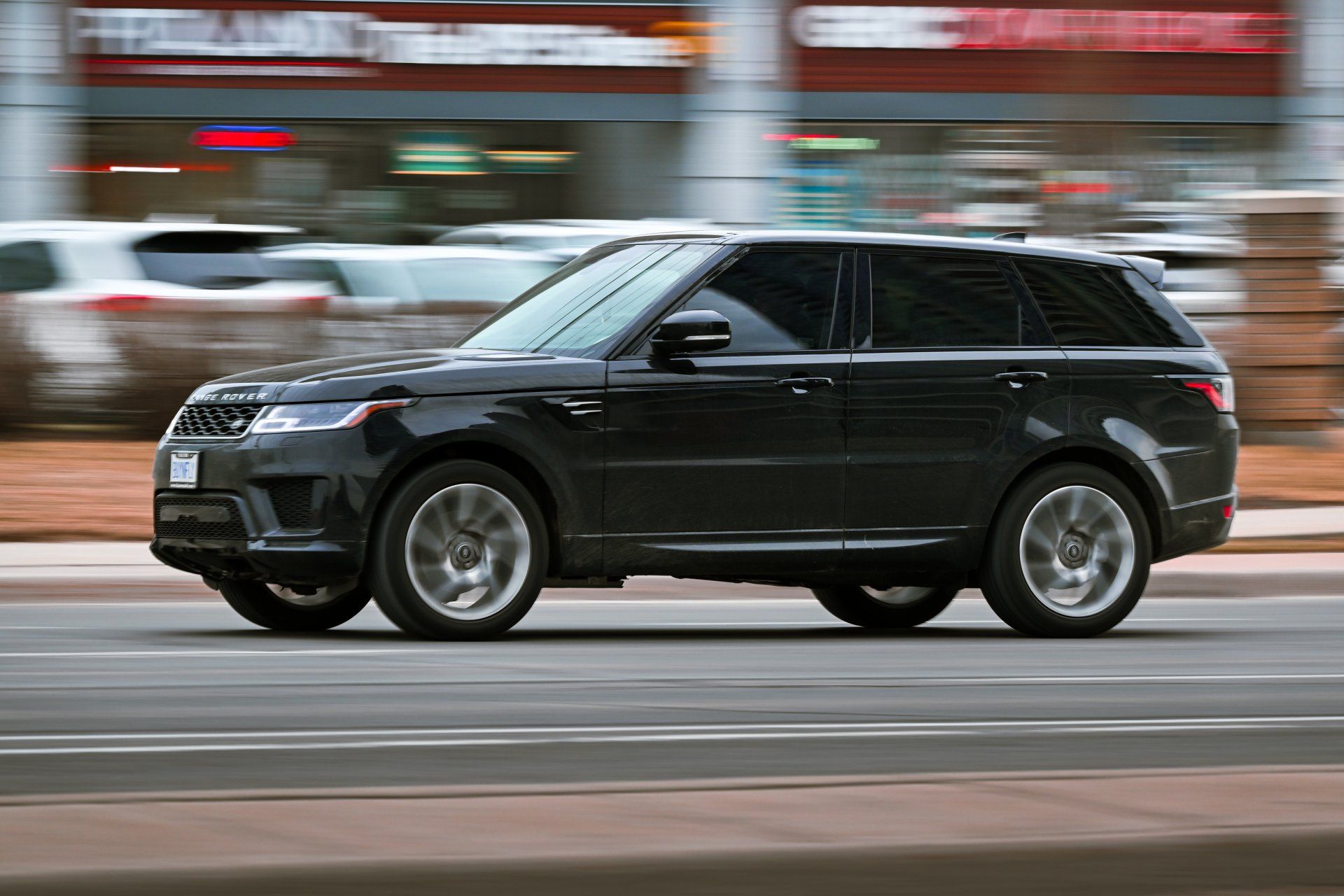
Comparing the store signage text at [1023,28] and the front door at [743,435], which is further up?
the store signage text at [1023,28]

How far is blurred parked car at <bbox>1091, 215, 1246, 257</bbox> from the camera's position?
19531 mm

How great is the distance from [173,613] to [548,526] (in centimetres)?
250

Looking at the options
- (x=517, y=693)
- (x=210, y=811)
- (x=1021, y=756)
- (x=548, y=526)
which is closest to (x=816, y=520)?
(x=548, y=526)

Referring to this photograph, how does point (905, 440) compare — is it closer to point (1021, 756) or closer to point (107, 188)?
point (1021, 756)

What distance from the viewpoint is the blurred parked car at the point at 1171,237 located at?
19.5 m

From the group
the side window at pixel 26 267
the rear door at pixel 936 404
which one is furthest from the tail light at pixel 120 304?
the rear door at pixel 936 404

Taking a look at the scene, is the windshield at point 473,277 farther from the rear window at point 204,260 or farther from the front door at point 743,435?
the front door at point 743,435

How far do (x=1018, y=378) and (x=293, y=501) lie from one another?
2.96 m

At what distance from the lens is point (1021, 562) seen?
30.1ft

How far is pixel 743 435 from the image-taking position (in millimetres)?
8750

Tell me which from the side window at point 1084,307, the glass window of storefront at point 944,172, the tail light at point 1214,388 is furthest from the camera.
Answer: the glass window of storefront at point 944,172

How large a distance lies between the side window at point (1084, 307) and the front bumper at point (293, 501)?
9.52ft

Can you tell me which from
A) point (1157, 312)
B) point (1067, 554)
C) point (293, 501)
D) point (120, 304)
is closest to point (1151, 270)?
point (1157, 312)

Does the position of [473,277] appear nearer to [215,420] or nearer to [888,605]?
[888,605]
